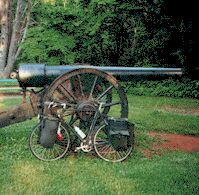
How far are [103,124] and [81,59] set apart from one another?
17.6 m

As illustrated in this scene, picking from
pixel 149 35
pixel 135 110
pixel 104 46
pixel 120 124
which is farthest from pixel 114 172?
pixel 104 46

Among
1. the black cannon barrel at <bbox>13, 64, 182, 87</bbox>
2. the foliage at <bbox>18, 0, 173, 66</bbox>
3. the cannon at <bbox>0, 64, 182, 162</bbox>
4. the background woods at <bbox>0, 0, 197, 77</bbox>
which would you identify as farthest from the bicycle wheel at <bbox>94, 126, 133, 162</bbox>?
the foliage at <bbox>18, 0, 173, 66</bbox>

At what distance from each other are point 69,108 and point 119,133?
46.2 inches

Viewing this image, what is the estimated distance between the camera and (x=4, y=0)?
25.9 meters

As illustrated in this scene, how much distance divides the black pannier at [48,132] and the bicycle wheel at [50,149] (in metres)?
0.15

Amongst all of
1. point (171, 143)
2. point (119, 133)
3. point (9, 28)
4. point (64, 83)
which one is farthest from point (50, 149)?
point (9, 28)

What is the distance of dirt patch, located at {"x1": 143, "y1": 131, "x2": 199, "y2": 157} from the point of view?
29.6 ft

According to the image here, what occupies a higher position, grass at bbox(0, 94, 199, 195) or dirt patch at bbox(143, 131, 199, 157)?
grass at bbox(0, 94, 199, 195)

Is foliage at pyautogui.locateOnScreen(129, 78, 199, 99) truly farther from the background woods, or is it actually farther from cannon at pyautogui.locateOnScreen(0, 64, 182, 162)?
cannon at pyautogui.locateOnScreen(0, 64, 182, 162)

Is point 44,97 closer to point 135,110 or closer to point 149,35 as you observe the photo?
point 135,110

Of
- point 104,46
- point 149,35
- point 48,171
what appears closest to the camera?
point 48,171

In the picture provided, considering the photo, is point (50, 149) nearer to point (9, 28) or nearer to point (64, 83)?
point (64, 83)

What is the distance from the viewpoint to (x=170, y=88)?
2120 cm

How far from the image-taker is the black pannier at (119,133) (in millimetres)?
7766
